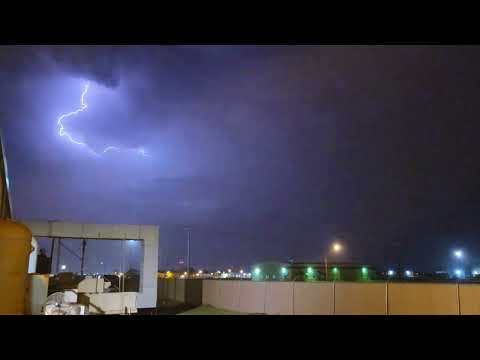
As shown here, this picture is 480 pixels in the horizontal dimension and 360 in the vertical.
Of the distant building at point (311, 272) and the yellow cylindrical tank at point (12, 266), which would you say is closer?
the yellow cylindrical tank at point (12, 266)

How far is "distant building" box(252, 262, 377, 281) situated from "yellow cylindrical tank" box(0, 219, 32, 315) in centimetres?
5657

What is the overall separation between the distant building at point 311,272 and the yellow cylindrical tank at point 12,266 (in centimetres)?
5657

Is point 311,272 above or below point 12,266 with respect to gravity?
below

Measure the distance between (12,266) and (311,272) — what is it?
201 ft

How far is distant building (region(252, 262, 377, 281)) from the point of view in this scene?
223 feet

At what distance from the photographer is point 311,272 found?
6831cm

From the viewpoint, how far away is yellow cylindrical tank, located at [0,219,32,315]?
1023 cm

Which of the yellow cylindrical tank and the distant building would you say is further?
the distant building

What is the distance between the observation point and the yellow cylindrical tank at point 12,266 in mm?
10227

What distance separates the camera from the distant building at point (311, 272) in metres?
68.1

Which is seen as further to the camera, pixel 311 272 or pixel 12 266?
pixel 311 272
